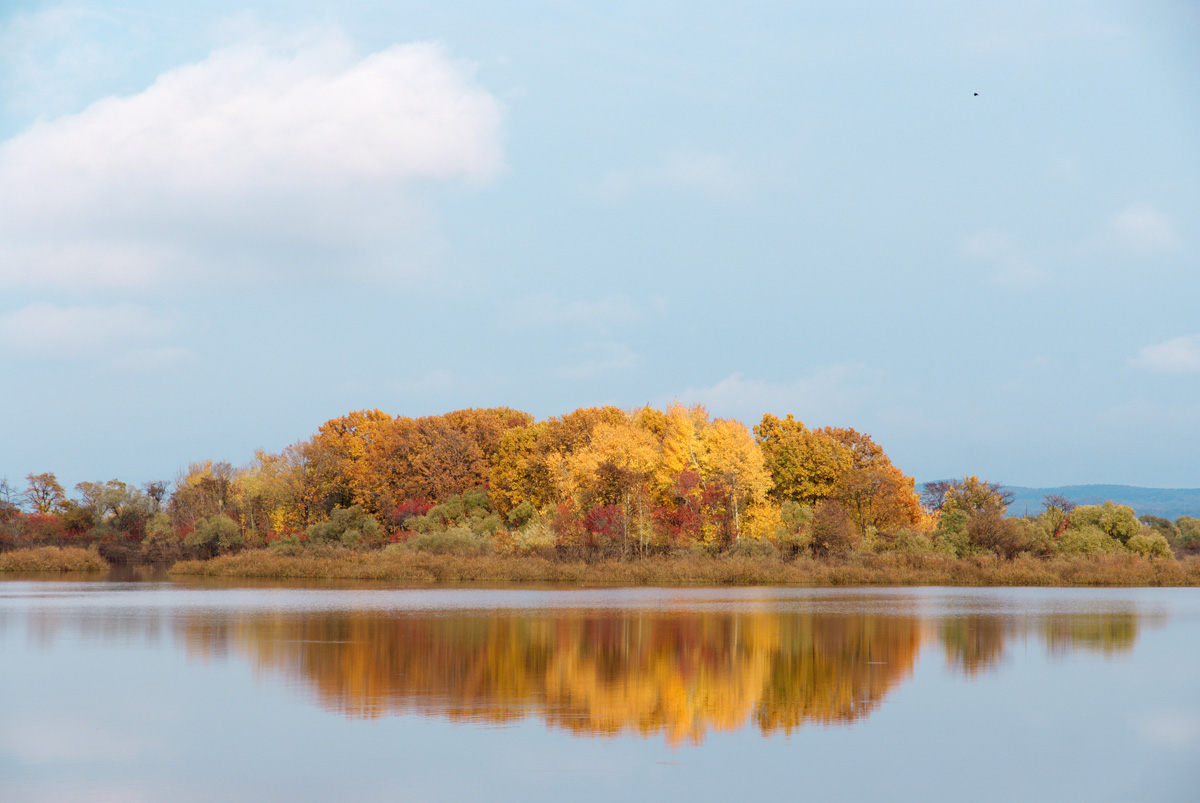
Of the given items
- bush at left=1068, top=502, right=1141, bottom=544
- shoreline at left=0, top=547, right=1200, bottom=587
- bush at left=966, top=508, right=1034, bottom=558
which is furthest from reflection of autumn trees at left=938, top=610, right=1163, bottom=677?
bush at left=1068, top=502, right=1141, bottom=544

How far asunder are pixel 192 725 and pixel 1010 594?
3187 cm

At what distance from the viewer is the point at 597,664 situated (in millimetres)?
17844

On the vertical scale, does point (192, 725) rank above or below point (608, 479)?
below

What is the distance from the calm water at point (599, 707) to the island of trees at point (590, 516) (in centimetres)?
2019

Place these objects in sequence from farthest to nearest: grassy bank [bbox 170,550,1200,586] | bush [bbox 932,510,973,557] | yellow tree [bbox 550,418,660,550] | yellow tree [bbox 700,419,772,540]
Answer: yellow tree [bbox 700,419,772,540] < yellow tree [bbox 550,418,660,550] < bush [bbox 932,510,973,557] < grassy bank [bbox 170,550,1200,586]

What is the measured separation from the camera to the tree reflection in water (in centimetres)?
1369

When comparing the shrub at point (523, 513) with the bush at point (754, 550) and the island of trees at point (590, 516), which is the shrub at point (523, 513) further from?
the bush at point (754, 550)

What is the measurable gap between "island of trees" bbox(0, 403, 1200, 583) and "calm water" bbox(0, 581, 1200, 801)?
20194 millimetres

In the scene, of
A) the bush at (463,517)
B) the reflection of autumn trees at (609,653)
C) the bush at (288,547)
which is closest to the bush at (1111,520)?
the reflection of autumn trees at (609,653)

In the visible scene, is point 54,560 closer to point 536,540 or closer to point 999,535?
point 536,540

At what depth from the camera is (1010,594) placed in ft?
123

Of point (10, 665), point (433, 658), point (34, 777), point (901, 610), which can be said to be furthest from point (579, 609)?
point (34, 777)

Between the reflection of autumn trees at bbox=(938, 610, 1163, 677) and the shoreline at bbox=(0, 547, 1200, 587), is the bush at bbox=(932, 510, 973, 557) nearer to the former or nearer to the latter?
the shoreline at bbox=(0, 547, 1200, 587)

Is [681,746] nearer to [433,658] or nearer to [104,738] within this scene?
[104,738]
